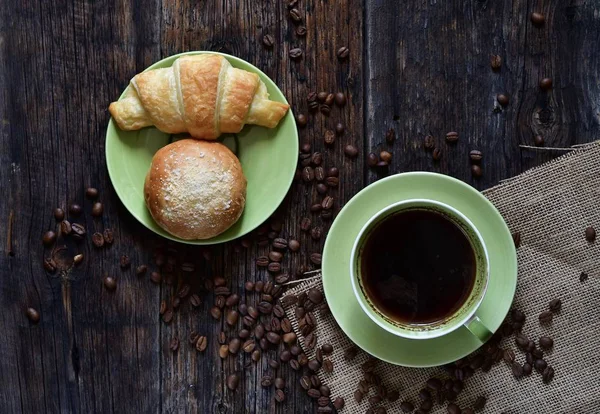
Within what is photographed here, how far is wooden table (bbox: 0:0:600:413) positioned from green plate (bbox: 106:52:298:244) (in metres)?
0.11

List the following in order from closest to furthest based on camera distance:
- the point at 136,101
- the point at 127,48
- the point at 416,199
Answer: the point at 416,199 → the point at 136,101 → the point at 127,48

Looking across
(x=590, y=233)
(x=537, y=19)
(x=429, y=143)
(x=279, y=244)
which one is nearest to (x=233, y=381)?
(x=279, y=244)

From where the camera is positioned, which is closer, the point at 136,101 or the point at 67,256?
the point at 136,101

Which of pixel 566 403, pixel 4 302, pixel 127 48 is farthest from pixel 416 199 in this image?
pixel 4 302

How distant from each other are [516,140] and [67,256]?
1.33m

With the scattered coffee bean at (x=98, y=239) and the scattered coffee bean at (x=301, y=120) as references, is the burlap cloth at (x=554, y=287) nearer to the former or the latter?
the scattered coffee bean at (x=301, y=120)

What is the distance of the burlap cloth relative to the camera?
224cm

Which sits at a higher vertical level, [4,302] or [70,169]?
[70,169]

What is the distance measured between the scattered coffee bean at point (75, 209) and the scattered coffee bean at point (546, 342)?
1.35 metres

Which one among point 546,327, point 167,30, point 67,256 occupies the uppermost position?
point 167,30

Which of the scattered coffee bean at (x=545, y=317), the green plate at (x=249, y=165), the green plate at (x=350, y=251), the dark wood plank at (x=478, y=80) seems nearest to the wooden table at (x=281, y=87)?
the dark wood plank at (x=478, y=80)

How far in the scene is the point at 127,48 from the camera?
229cm

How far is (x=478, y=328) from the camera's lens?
78.2 inches

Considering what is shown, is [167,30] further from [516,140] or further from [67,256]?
[516,140]
